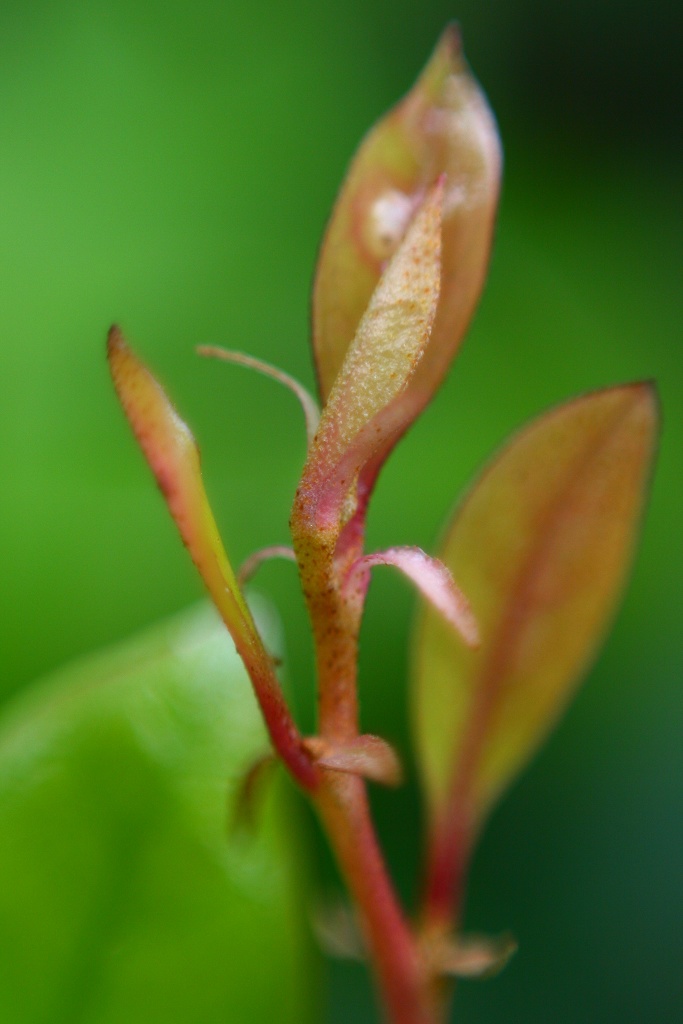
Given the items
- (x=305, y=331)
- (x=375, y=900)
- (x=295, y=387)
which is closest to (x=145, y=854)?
(x=375, y=900)

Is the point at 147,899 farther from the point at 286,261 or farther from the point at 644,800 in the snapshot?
the point at 286,261

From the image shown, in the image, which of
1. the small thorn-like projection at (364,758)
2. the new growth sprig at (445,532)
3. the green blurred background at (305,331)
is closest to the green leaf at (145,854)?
the new growth sprig at (445,532)

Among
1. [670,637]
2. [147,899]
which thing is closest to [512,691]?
[147,899]

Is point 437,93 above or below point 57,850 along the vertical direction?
above

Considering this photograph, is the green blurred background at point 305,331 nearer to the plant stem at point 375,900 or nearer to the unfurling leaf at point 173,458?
the plant stem at point 375,900

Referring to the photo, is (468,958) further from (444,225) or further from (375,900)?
(444,225)

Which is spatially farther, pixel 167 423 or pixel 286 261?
pixel 286 261
